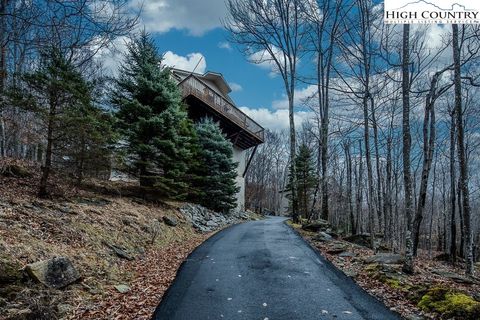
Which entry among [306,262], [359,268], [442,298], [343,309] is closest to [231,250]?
[306,262]

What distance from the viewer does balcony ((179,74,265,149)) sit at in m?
19.8

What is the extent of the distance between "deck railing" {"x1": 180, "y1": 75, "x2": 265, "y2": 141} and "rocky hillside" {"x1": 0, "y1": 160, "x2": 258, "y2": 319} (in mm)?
10457

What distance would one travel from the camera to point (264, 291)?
18.5 ft

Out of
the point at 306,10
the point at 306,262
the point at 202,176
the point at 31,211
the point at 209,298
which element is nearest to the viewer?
the point at 209,298

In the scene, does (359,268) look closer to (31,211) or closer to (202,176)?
(31,211)

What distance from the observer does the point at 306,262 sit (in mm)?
7801

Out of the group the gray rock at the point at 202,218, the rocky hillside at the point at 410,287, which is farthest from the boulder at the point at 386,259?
the gray rock at the point at 202,218

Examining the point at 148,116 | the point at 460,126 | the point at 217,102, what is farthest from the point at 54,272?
the point at 217,102

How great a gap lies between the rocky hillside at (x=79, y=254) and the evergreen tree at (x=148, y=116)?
7.21ft

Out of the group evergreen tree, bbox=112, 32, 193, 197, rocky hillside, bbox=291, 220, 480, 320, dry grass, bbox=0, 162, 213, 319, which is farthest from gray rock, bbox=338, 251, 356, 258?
evergreen tree, bbox=112, 32, 193, 197

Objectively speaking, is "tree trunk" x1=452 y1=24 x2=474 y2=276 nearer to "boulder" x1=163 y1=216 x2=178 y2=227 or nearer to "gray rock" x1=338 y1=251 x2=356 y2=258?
"gray rock" x1=338 y1=251 x2=356 y2=258

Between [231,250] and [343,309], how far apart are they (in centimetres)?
495

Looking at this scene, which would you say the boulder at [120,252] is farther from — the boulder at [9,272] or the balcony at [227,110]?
the balcony at [227,110]

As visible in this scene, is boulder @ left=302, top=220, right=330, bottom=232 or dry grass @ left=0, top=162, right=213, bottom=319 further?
boulder @ left=302, top=220, right=330, bottom=232
